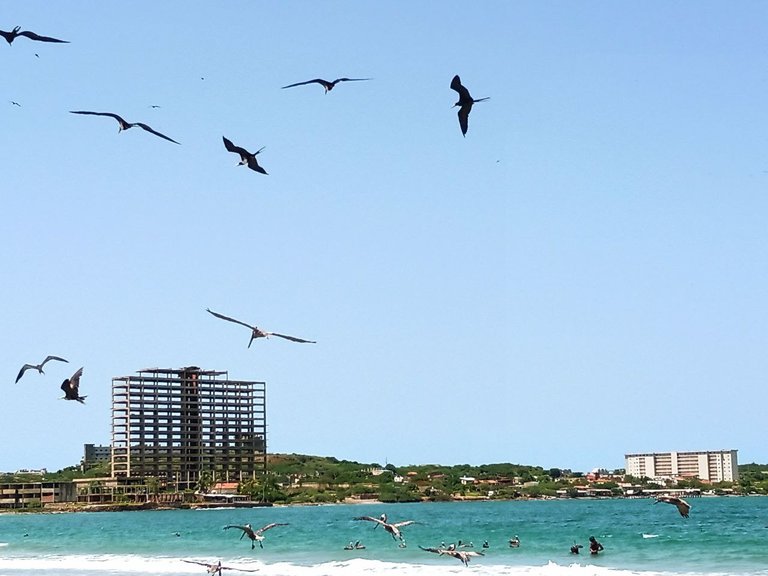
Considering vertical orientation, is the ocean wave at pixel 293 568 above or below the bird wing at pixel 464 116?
below

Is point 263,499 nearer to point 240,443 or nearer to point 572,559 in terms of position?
point 240,443

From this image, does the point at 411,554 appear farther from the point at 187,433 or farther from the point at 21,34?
the point at 187,433

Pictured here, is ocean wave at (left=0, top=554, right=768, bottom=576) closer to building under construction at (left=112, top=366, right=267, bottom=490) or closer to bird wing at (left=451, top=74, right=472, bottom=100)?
bird wing at (left=451, top=74, right=472, bottom=100)

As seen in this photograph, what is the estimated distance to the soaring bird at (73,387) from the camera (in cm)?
2172

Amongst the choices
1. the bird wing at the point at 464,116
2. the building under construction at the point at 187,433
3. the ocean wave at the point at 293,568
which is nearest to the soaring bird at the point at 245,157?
the bird wing at the point at 464,116

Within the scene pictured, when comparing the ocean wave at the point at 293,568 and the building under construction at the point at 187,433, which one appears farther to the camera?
the building under construction at the point at 187,433

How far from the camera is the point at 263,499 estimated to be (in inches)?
7397

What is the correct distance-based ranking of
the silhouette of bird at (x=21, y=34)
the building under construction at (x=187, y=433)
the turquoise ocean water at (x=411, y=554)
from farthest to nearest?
the building under construction at (x=187, y=433) < the turquoise ocean water at (x=411, y=554) < the silhouette of bird at (x=21, y=34)

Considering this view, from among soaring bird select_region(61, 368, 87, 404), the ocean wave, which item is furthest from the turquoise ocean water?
soaring bird select_region(61, 368, 87, 404)

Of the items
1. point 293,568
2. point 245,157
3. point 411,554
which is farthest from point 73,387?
point 411,554

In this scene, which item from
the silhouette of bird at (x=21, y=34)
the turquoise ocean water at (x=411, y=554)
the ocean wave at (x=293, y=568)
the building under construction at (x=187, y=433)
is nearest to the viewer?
the silhouette of bird at (x=21, y=34)

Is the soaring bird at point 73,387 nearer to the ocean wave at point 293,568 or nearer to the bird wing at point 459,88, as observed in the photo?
the bird wing at point 459,88

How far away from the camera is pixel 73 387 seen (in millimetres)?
22156

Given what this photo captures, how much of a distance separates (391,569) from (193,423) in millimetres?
149148
